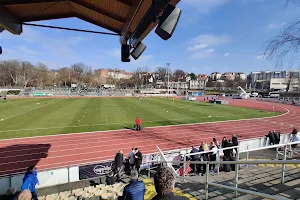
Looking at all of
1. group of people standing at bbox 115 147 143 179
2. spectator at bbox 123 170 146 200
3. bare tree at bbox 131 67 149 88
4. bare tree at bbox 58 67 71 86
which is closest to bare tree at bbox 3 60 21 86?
bare tree at bbox 58 67 71 86

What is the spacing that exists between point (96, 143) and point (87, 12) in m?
13.5

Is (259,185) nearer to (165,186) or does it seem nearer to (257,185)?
(257,185)

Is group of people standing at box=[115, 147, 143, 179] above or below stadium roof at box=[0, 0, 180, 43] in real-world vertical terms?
below

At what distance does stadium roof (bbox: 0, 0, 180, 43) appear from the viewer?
3258 millimetres

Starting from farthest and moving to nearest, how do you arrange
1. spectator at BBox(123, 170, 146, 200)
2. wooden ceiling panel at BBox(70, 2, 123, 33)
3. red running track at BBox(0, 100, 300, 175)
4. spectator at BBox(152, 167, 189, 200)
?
1. red running track at BBox(0, 100, 300, 175)
2. wooden ceiling panel at BBox(70, 2, 123, 33)
3. spectator at BBox(123, 170, 146, 200)
4. spectator at BBox(152, 167, 189, 200)

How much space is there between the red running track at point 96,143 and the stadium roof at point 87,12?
1057cm

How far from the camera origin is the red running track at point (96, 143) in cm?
1326

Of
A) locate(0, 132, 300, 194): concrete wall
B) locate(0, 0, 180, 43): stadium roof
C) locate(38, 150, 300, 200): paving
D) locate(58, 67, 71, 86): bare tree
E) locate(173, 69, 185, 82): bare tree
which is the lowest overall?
locate(0, 132, 300, 194): concrete wall

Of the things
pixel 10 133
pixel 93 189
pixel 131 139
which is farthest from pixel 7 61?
pixel 93 189

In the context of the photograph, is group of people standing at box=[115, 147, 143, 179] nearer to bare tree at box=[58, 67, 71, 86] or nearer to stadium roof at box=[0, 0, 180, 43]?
stadium roof at box=[0, 0, 180, 43]

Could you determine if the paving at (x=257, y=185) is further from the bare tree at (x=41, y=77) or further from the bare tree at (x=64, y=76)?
the bare tree at (x=64, y=76)

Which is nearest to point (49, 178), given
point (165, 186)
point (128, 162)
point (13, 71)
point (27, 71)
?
point (128, 162)

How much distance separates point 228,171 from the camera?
830cm

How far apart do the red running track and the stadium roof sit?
10575 millimetres
